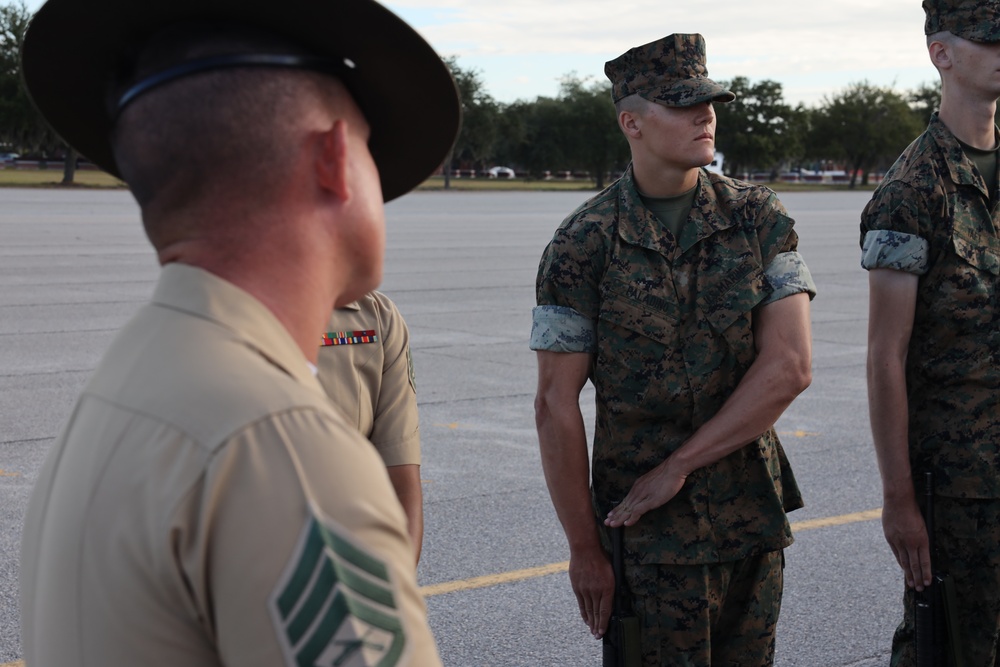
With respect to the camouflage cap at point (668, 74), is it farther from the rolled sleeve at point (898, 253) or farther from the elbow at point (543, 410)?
the elbow at point (543, 410)

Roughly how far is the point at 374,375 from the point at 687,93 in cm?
115

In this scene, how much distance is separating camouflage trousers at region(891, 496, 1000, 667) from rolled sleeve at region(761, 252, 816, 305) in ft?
2.90

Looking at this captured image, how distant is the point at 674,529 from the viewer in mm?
3061

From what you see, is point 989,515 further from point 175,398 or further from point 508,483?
point 508,483

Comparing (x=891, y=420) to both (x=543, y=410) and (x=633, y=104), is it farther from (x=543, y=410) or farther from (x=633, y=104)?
(x=633, y=104)

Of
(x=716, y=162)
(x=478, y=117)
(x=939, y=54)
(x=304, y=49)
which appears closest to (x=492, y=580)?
(x=716, y=162)

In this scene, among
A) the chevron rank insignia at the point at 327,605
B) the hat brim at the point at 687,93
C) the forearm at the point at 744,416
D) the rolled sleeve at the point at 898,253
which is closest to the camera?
the chevron rank insignia at the point at 327,605

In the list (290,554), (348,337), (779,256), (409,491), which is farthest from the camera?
(779,256)

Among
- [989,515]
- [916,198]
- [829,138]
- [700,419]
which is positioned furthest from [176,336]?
[829,138]

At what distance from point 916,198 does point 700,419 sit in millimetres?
→ 959

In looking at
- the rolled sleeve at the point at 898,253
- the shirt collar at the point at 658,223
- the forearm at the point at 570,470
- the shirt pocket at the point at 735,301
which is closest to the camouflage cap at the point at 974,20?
the rolled sleeve at the point at 898,253

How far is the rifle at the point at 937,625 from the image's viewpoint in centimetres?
342

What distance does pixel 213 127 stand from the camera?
126 centimetres

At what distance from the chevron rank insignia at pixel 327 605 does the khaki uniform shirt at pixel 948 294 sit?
2.62 metres
